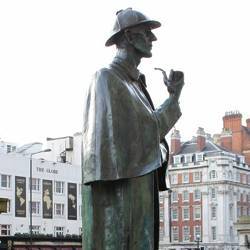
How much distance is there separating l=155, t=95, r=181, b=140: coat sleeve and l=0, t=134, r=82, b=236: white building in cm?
5347

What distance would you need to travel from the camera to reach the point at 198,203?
94.9m

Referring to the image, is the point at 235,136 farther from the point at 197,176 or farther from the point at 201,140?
the point at 197,176

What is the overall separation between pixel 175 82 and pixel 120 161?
30.6 inches

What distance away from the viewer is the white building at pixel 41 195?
193 feet

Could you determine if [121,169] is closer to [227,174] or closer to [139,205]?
[139,205]

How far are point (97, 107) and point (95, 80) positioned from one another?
0.19 meters

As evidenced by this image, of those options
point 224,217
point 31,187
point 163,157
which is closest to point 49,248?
point 31,187

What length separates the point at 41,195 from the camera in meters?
62.1

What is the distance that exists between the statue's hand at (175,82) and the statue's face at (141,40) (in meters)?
0.21

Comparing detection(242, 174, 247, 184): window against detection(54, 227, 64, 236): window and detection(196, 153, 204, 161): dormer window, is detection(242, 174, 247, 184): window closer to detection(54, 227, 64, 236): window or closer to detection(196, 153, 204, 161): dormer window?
detection(196, 153, 204, 161): dormer window

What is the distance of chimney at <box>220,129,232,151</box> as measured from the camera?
331 ft

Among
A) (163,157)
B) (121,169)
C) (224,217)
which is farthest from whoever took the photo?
(224,217)

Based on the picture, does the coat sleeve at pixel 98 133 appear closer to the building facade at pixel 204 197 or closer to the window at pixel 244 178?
the building facade at pixel 204 197

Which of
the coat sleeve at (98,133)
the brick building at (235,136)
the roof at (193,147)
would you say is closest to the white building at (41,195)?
the roof at (193,147)
